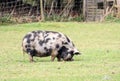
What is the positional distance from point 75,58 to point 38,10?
583 inches

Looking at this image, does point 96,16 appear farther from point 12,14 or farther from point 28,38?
point 28,38

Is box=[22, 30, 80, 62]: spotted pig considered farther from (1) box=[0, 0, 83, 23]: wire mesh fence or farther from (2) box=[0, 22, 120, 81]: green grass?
(1) box=[0, 0, 83, 23]: wire mesh fence

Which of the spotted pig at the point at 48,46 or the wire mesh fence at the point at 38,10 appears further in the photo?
the wire mesh fence at the point at 38,10

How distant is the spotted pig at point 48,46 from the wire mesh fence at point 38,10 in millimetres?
13855

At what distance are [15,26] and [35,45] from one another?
11.9 meters

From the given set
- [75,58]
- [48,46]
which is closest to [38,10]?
[75,58]

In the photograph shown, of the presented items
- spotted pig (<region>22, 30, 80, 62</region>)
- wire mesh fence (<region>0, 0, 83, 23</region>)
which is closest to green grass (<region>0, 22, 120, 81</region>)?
spotted pig (<region>22, 30, 80, 62</region>)

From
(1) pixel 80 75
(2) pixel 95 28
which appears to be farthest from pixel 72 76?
(2) pixel 95 28

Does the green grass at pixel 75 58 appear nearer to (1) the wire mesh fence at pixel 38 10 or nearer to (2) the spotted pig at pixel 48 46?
(2) the spotted pig at pixel 48 46

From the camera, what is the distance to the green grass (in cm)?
1175

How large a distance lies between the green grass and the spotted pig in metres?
0.32

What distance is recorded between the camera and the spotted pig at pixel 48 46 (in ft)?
49.2

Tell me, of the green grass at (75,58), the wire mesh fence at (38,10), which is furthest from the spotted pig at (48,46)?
the wire mesh fence at (38,10)

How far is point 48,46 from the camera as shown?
15.0 m
